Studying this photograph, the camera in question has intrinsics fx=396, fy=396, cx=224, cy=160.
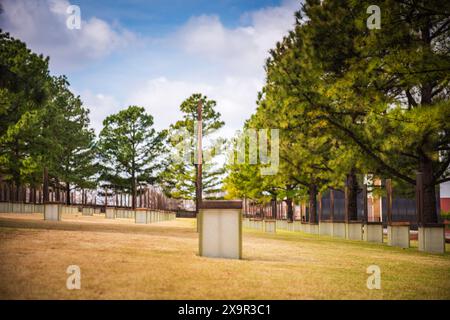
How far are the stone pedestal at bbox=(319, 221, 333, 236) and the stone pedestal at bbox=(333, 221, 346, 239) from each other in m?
0.39

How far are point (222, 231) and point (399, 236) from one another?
988 centimetres

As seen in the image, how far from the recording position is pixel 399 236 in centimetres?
1432

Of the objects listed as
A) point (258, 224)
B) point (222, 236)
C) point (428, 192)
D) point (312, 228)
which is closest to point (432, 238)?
point (428, 192)

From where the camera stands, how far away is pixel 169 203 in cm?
5644

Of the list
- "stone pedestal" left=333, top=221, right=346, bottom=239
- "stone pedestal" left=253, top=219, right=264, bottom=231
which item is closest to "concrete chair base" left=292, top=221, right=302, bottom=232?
"stone pedestal" left=253, top=219, right=264, bottom=231

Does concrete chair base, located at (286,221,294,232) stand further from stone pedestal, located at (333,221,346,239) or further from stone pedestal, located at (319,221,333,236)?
stone pedestal, located at (333,221,346,239)

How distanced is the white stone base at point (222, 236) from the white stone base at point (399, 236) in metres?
9.69

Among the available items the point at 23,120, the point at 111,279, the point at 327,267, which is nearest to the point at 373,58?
the point at 327,267

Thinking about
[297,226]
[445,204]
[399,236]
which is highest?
[399,236]

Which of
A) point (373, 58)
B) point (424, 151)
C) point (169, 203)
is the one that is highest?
point (373, 58)

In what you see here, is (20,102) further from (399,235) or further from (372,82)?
(399,235)
